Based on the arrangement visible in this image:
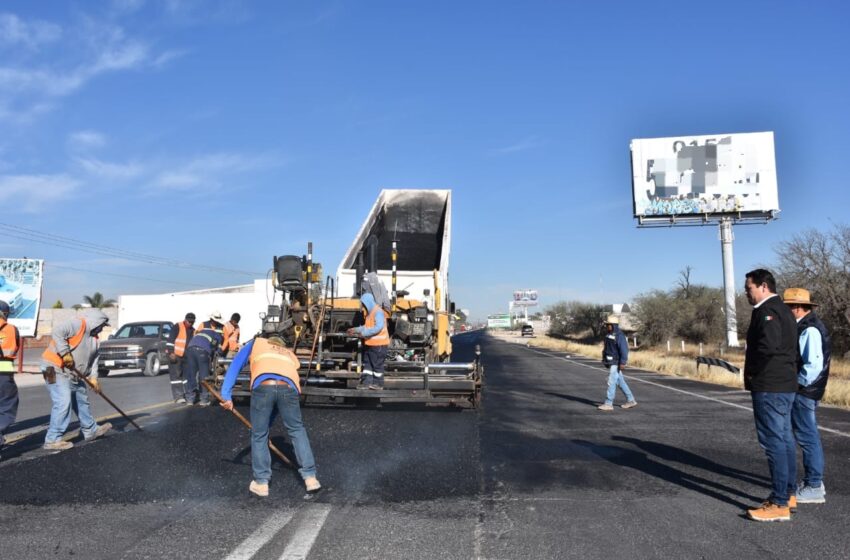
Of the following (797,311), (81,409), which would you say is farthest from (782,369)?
(81,409)

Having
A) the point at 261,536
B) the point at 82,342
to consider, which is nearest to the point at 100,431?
the point at 82,342

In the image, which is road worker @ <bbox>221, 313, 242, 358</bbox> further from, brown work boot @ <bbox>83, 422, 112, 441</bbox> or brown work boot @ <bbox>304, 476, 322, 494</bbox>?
brown work boot @ <bbox>304, 476, 322, 494</bbox>

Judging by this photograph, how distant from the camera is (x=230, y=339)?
12.6m

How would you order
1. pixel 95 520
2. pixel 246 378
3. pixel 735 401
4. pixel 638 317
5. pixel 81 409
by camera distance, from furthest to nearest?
pixel 638 317
pixel 735 401
pixel 246 378
pixel 81 409
pixel 95 520

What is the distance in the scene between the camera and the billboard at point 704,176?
37.4m

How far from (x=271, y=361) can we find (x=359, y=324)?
5528 millimetres

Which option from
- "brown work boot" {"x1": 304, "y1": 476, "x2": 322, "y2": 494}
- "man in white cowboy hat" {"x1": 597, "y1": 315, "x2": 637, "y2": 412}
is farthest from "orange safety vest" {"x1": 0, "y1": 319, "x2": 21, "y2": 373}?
"man in white cowboy hat" {"x1": 597, "y1": 315, "x2": 637, "y2": 412}

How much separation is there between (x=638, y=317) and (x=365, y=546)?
51663mm

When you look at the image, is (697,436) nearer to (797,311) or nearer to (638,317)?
(797,311)

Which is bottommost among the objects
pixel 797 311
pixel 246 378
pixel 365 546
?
pixel 365 546

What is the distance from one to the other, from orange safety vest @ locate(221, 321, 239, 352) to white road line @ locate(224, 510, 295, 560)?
25.0 feet

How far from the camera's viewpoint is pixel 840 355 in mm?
29125

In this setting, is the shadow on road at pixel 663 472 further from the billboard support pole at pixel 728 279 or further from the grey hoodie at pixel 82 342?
the billboard support pole at pixel 728 279

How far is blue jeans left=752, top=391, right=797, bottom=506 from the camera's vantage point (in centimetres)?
510
